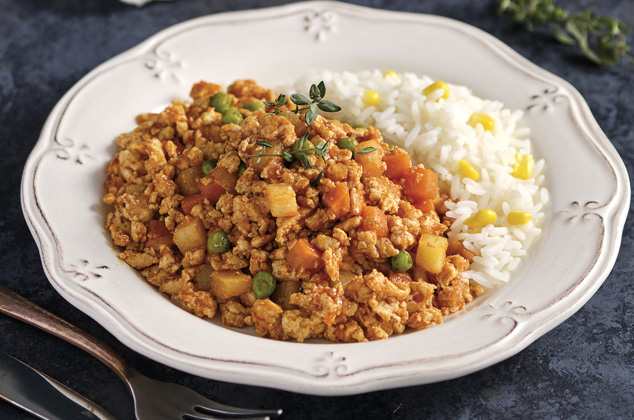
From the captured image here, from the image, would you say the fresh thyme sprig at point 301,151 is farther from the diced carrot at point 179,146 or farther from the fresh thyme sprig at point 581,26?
the fresh thyme sprig at point 581,26

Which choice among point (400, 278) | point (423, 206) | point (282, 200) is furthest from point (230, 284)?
point (423, 206)

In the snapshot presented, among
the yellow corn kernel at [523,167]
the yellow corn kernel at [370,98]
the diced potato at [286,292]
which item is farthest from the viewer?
the yellow corn kernel at [370,98]

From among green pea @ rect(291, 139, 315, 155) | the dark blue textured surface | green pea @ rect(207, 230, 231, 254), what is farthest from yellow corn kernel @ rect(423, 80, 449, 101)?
green pea @ rect(207, 230, 231, 254)

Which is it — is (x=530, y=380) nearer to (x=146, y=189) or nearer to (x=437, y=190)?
(x=437, y=190)

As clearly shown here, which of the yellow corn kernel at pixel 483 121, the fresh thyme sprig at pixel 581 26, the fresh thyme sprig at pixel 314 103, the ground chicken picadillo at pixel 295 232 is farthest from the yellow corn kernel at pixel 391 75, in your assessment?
the fresh thyme sprig at pixel 581 26

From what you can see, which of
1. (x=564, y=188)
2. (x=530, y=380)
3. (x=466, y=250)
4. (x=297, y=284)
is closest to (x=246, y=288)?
(x=297, y=284)

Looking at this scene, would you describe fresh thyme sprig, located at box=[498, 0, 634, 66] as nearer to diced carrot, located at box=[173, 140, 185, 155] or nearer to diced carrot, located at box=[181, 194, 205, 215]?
diced carrot, located at box=[173, 140, 185, 155]

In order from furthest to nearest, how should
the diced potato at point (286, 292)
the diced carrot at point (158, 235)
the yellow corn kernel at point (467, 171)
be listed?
the yellow corn kernel at point (467, 171), the diced carrot at point (158, 235), the diced potato at point (286, 292)
